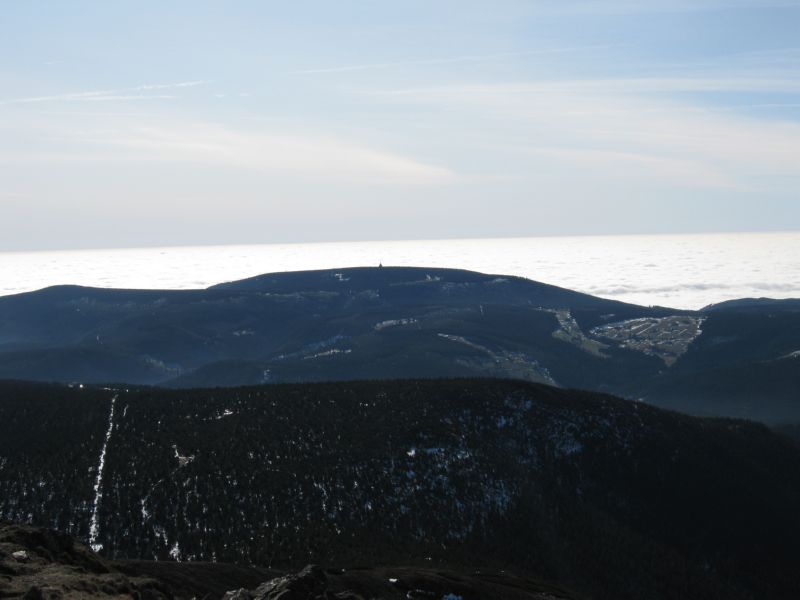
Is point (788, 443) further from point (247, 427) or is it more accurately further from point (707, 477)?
point (247, 427)

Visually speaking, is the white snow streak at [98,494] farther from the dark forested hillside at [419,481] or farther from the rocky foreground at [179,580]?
the rocky foreground at [179,580]

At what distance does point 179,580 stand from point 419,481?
44.3 meters

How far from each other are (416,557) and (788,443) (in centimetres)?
7559

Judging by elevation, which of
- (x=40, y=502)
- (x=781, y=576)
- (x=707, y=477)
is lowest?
(x=781, y=576)

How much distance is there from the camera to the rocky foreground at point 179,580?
37500 mm

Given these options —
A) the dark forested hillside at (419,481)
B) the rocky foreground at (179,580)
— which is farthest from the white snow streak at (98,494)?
the rocky foreground at (179,580)

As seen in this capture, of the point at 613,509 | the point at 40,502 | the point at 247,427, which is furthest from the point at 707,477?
the point at 40,502

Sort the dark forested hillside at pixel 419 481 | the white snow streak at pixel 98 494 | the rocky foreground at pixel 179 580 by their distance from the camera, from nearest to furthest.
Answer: the rocky foreground at pixel 179 580
the white snow streak at pixel 98 494
the dark forested hillside at pixel 419 481

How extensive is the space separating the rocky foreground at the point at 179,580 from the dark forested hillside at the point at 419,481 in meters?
13.9

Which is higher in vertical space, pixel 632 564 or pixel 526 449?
→ pixel 526 449

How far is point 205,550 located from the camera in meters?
72.7

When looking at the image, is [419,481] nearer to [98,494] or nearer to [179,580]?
[98,494]

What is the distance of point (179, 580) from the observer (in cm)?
5138

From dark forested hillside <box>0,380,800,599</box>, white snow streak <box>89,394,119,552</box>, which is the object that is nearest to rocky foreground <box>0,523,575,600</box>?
dark forested hillside <box>0,380,800,599</box>
